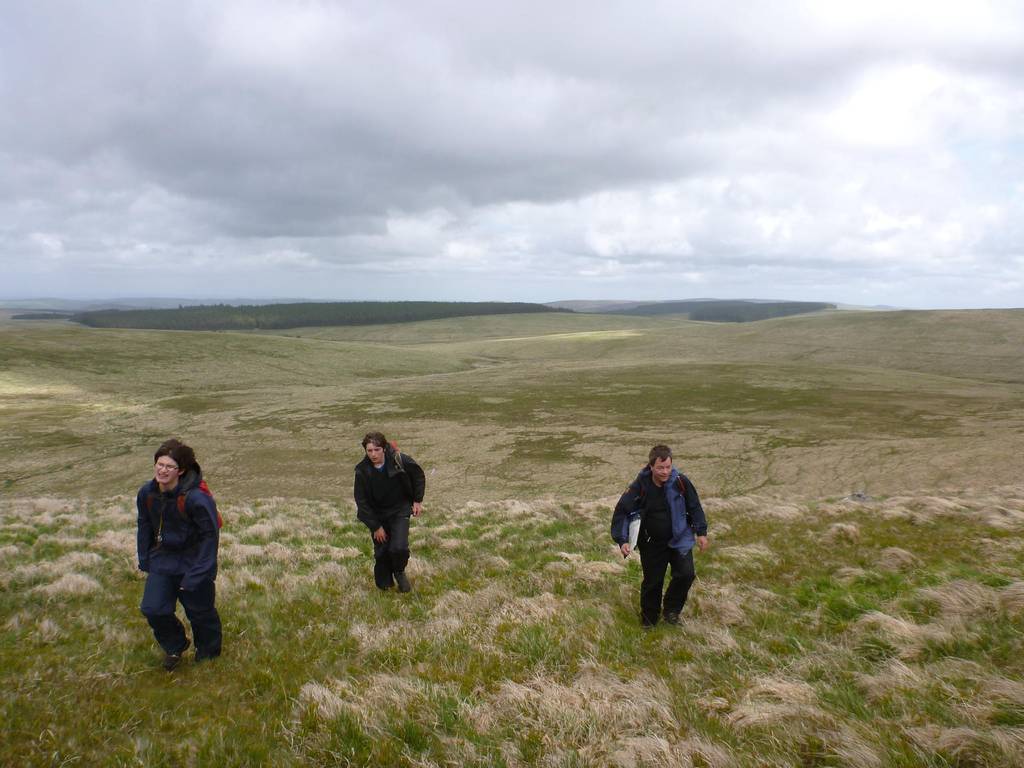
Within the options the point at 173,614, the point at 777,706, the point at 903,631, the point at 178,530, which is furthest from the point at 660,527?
the point at 173,614

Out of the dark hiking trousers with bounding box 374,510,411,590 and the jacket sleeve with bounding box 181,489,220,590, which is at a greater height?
the jacket sleeve with bounding box 181,489,220,590

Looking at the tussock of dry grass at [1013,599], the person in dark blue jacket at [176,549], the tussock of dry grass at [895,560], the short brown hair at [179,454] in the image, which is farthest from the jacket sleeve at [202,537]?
the tussock of dry grass at [895,560]

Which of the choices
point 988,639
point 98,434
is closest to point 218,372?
point 98,434

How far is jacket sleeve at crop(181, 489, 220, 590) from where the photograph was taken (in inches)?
261

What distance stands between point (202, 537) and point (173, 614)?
3.28 ft

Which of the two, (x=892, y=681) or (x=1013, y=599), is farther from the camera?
(x=1013, y=599)

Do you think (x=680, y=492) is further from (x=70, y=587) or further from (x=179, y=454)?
(x=70, y=587)

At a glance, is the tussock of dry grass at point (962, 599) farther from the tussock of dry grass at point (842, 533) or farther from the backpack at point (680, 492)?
the tussock of dry grass at point (842, 533)

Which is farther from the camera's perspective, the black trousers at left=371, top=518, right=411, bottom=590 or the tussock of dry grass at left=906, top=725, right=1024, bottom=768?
the black trousers at left=371, top=518, right=411, bottom=590

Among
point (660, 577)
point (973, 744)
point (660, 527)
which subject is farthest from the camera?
point (660, 577)

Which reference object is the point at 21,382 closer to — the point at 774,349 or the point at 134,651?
the point at 134,651

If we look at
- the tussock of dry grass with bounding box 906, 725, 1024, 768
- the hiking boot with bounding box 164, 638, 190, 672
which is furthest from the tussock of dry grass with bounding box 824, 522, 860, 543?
the hiking boot with bounding box 164, 638, 190, 672

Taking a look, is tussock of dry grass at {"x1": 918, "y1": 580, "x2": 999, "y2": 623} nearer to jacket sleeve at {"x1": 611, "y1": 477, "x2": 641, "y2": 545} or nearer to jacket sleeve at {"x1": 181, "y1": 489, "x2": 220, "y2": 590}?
jacket sleeve at {"x1": 611, "y1": 477, "x2": 641, "y2": 545}

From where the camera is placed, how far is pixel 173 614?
265 inches
